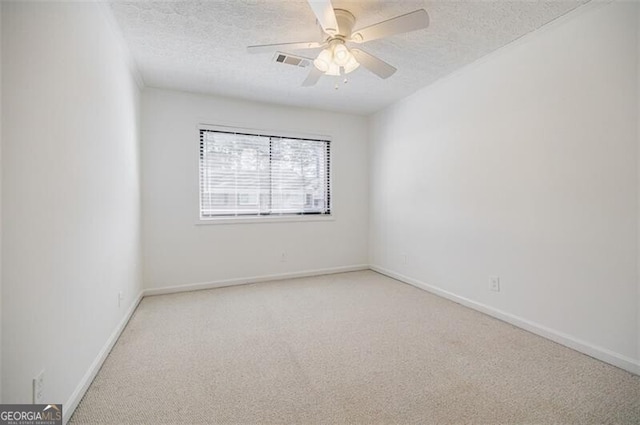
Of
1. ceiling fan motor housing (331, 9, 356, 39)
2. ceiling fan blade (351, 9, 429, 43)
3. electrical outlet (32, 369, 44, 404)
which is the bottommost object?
electrical outlet (32, 369, 44, 404)

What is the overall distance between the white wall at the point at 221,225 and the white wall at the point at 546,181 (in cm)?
125

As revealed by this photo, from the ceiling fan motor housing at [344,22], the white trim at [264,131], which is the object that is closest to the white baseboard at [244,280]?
the white trim at [264,131]

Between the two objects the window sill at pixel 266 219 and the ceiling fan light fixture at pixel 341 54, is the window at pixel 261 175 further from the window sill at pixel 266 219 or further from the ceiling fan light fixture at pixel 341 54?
the ceiling fan light fixture at pixel 341 54

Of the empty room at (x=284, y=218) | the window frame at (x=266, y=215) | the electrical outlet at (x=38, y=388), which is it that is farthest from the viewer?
the window frame at (x=266, y=215)

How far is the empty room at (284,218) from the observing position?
1424mm

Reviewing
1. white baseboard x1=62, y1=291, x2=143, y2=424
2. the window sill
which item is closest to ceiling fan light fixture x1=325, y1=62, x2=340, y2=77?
the window sill

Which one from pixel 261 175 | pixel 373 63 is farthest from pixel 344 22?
pixel 261 175

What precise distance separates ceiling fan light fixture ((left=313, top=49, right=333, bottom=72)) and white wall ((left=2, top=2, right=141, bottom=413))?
56.2 inches

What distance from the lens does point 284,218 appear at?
4.07 meters

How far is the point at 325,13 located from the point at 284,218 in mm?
2758

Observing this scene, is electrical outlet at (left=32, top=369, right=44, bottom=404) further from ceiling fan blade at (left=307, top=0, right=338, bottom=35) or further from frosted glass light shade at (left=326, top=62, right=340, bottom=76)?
frosted glass light shade at (left=326, top=62, right=340, bottom=76)

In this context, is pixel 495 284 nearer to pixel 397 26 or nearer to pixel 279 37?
Answer: pixel 397 26

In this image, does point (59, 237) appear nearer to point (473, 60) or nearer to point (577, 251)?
point (577, 251)

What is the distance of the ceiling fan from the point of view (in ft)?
5.51
